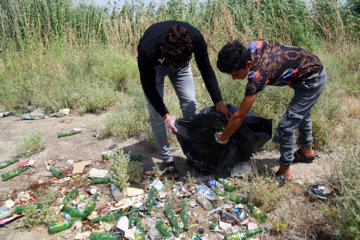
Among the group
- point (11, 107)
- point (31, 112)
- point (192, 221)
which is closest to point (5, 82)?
point (11, 107)

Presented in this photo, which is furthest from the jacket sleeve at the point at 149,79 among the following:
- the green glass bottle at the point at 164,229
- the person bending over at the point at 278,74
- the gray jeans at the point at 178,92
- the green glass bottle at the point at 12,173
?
the green glass bottle at the point at 12,173

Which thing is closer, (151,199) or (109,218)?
(109,218)

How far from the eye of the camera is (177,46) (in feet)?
6.72

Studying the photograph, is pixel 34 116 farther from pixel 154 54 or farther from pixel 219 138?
pixel 219 138

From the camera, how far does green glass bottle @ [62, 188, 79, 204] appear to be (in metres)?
2.74

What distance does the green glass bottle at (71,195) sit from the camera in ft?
9.01

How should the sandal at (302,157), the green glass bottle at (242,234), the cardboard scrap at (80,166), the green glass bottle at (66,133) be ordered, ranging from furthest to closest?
the green glass bottle at (66,133) < the cardboard scrap at (80,166) < the sandal at (302,157) < the green glass bottle at (242,234)

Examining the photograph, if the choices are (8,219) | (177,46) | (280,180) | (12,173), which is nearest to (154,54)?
(177,46)

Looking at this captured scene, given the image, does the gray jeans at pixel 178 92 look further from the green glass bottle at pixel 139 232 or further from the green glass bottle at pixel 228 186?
the green glass bottle at pixel 139 232

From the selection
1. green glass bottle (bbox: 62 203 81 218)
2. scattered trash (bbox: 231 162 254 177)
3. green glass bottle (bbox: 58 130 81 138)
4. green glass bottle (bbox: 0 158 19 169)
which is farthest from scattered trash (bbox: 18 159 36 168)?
scattered trash (bbox: 231 162 254 177)

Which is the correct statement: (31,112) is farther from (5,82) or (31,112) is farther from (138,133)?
(138,133)

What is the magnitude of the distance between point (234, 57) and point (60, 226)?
2110 mm

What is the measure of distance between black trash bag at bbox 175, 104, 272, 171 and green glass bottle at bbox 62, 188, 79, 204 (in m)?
1.24

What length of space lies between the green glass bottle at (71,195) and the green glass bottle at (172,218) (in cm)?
103
